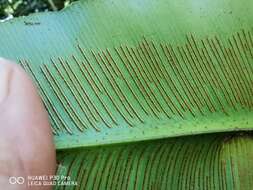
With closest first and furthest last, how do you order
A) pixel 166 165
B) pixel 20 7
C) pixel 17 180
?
1. pixel 17 180
2. pixel 166 165
3. pixel 20 7

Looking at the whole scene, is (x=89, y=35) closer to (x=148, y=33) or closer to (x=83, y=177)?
(x=148, y=33)

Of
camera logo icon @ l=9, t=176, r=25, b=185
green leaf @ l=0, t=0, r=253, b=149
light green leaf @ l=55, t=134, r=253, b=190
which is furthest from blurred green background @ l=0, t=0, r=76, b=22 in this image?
camera logo icon @ l=9, t=176, r=25, b=185

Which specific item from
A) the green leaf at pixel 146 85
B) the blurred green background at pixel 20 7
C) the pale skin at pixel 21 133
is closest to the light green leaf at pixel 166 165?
the green leaf at pixel 146 85

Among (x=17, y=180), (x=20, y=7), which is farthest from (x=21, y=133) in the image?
(x=20, y=7)

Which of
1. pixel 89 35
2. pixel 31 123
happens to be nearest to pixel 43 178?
pixel 31 123

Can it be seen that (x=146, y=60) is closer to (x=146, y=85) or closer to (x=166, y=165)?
(x=146, y=85)

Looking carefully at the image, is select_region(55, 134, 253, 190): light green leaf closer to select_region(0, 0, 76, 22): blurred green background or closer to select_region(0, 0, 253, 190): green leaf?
select_region(0, 0, 253, 190): green leaf

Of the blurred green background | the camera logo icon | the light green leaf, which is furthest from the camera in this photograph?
the blurred green background
